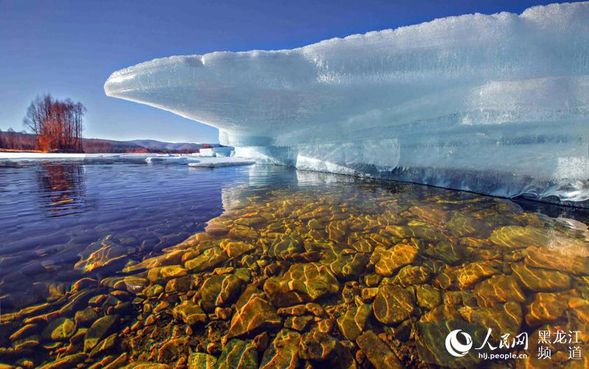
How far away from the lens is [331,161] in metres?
7.62

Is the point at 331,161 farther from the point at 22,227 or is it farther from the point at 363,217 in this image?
the point at 22,227

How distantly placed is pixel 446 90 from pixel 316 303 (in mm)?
4432

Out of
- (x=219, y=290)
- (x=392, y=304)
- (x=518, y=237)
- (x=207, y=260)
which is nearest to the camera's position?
(x=392, y=304)

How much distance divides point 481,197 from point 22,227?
22.6ft

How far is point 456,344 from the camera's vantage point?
46.5 inches

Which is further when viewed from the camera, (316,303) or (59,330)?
(316,303)

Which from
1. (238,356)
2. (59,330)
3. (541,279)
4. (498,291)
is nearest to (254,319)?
(238,356)

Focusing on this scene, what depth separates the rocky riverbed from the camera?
109 centimetres

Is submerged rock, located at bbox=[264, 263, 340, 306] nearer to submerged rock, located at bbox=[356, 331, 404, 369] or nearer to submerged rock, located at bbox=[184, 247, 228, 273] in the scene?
submerged rock, located at bbox=[356, 331, 404, 369]

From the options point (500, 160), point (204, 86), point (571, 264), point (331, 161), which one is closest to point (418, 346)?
point (571, 264)

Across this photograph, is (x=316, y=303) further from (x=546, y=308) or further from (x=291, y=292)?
(x=546, y=308)

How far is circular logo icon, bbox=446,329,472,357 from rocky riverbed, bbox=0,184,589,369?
0.9 inches

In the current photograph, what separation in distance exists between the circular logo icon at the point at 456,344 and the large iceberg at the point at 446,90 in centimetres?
368

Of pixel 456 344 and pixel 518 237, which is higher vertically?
pixel 518 237
